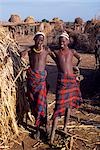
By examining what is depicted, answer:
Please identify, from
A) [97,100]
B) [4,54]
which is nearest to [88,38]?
[97,100]

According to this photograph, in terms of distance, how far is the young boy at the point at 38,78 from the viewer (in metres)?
5.68

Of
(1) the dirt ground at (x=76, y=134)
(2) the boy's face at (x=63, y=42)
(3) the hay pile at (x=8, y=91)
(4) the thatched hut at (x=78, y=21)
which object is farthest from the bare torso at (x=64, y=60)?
(4) the thatched hut at (x=78, y=21)

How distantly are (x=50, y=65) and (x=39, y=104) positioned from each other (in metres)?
7.75

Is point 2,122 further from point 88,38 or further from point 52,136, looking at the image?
point 88,38

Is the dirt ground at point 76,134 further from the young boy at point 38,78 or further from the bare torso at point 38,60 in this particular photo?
the bare torso at point 38,60

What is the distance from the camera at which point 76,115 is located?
7289 millimetres

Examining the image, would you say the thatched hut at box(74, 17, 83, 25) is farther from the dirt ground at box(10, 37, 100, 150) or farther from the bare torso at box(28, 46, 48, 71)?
the bare torso at box(28, 46, 48, 71)

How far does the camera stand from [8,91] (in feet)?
19.1

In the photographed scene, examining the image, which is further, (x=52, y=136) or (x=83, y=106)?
(x=83, y=106)

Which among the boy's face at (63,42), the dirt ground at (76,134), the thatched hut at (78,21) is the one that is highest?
the thatched hut at (78,21)

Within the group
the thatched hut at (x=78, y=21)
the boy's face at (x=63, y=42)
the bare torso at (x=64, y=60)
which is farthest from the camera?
the thatched hut at (x=78, y=21)

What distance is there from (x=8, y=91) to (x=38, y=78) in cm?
52

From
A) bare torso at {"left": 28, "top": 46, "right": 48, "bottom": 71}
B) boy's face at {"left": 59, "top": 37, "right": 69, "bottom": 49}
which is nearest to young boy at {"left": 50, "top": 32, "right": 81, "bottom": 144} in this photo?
boy's face at {"left": 59, "top": 37, "right": 69, "bottom": 49}

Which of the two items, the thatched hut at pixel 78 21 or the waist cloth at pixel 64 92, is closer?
the waist cloth at pixel 64 92
